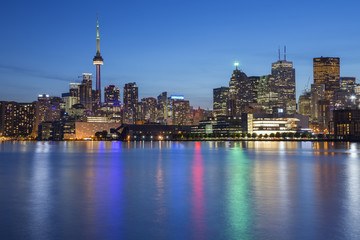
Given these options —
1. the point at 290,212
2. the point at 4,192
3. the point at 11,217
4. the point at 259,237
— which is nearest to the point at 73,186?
the point at 4,192

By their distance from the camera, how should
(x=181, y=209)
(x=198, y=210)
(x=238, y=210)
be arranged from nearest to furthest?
(x=238, y=210), (x=198, y=210), (x=181, y=209)

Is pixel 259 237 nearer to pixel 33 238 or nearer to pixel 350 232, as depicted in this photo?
pixel 350 232

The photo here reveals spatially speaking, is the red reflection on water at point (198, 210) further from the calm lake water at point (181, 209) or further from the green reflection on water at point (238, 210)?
the green reflection on water at point (238, 210)

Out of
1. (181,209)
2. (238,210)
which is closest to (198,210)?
(181,209)

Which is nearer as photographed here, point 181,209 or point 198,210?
point 198,210

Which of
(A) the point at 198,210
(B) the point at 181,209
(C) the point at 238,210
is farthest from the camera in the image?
(B) the point at 181,209

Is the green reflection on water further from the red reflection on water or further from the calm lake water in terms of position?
the red reflection on water

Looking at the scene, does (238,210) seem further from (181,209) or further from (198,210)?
(181,209)

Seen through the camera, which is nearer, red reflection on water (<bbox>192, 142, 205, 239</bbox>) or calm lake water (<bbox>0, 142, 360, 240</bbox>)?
calm lake water (<bbox>0, 142, 360, 240</bbox>)

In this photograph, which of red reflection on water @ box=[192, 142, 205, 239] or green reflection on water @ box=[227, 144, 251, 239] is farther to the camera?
red reflection on water @ box=[192, 142, 205, 239]

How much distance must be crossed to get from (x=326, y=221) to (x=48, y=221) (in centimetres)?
Answer: 1381

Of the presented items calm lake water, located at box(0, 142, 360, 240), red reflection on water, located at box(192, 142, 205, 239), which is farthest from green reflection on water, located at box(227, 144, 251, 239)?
red reflection on water, located at box(192, 142, 205, 239)

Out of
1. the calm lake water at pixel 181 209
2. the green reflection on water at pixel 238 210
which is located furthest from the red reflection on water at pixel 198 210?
the green reflection on water at pixel 238 210

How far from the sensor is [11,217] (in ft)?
73.9
